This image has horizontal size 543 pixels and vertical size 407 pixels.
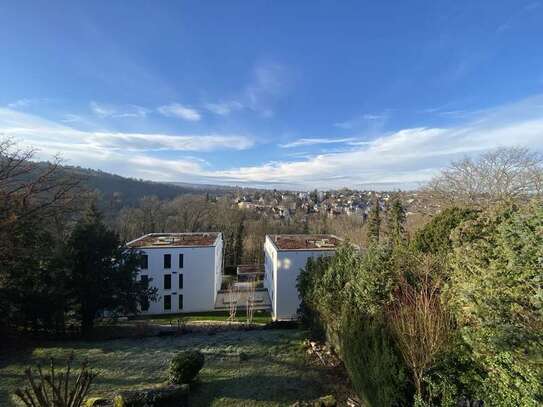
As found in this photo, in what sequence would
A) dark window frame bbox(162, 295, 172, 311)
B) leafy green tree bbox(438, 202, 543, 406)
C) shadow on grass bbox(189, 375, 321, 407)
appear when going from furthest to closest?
dark window frame bbox(162, 295, 172, 311)
shadow on grass bbox(189, 375, 321, 407)
leafy green tree bbox(438, 202, 543, 406)

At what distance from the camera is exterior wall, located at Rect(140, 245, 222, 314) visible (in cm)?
2214

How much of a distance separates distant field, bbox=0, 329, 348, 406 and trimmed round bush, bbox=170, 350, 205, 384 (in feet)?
1.26

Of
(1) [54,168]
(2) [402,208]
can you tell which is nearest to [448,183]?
(2) [402,208]

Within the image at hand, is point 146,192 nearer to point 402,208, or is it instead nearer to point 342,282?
point 402,208

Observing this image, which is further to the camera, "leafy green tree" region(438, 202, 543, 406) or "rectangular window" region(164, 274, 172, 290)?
"rectangular window" region(164, 274, 172, 290)

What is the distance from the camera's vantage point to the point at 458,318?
456cm

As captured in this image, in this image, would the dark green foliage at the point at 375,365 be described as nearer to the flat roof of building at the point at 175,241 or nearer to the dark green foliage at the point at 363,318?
the dark green foliage at the point at 363,318

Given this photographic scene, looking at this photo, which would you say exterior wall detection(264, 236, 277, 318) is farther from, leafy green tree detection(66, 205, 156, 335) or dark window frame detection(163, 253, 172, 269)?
leafy green tree detection(66, 205, 156, 335)

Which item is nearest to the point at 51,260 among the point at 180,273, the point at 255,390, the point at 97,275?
the point at 97,275

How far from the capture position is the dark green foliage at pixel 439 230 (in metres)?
8.09

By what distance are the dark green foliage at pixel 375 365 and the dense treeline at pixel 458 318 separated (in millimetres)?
17

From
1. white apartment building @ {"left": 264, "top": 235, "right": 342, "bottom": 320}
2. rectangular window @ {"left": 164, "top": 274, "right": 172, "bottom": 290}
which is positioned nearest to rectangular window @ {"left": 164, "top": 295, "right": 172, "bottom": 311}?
rectangular window @ {"left": 164, "top": 274, "right": 172, "bottom": 290}

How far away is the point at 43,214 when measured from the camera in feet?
31.2

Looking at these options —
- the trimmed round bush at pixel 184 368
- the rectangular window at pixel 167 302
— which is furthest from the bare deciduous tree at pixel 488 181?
the rectangular window at pixel 167 302
